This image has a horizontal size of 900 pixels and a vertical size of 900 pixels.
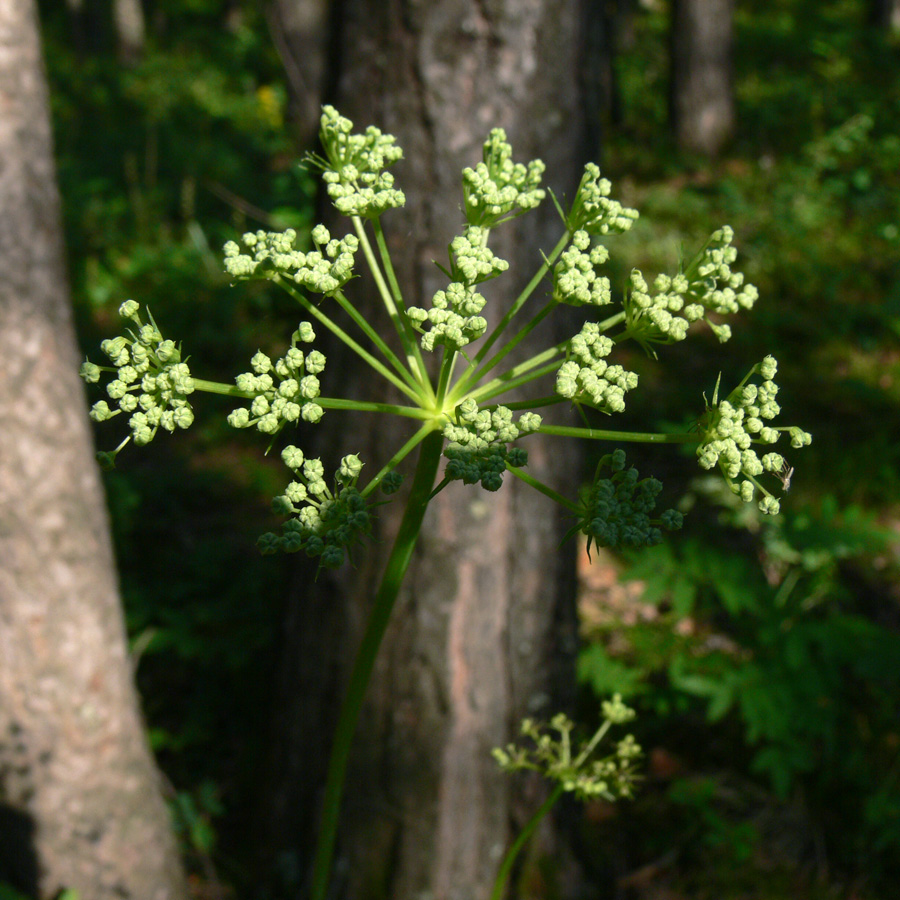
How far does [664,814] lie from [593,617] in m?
1.21

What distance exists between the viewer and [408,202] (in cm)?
262

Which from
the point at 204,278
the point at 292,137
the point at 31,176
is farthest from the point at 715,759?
the point at 292,137

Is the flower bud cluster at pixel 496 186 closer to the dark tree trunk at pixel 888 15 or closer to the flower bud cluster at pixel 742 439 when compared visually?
the flower bud cluster at pixel 742 439

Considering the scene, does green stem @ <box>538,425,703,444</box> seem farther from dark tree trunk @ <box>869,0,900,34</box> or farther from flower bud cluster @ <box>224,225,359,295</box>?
dark tree trunk @ <box>869,0,900,34</box>

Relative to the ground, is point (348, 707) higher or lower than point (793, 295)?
lower

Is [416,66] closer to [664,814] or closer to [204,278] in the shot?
[664,814]

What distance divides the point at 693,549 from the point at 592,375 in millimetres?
→ 2345

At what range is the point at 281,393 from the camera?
1.18m

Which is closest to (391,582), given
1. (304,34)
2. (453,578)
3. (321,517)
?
(321,517)

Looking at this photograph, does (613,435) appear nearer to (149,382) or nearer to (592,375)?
(592,375)

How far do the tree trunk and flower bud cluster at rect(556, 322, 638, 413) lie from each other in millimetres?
1450

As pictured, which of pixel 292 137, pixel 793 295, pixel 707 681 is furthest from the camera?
pixel 292 137

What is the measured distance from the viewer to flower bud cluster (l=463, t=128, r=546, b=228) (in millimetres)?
1353

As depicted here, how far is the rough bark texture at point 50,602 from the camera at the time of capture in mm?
2400
